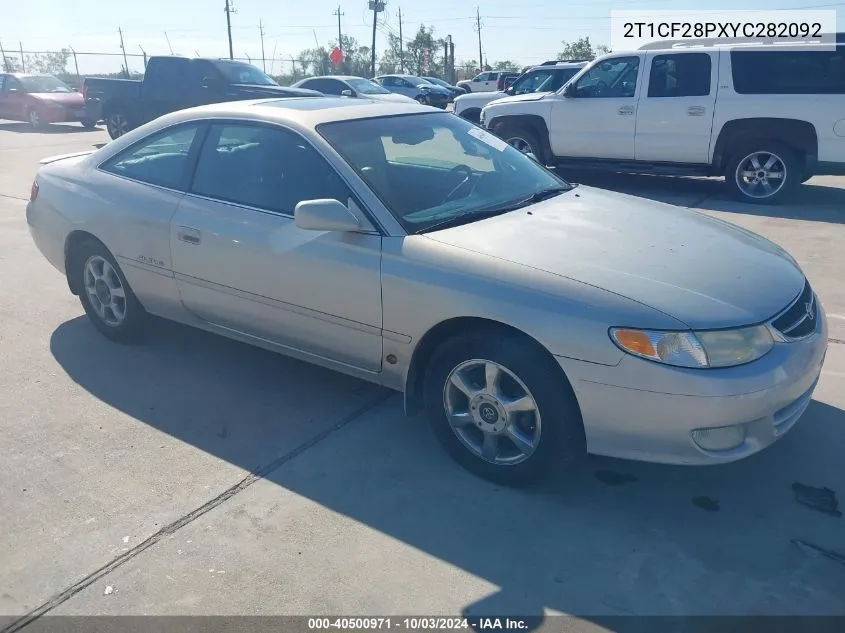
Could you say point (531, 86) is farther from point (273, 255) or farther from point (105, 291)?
point (273, 255)

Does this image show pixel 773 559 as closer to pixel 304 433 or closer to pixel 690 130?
pixel 304 433

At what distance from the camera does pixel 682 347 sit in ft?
9.22

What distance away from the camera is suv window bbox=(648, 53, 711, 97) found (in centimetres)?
903

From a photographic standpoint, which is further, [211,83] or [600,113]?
[211,83]

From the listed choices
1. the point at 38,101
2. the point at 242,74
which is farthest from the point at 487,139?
the point at 38,101

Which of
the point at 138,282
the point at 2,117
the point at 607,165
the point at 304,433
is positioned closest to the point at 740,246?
the point at 304,433

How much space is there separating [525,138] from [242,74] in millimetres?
6887

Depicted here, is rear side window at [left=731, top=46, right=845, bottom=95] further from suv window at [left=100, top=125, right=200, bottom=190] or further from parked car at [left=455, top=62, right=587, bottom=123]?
suv window at [left=100, top=125, right=200, bottom=190]

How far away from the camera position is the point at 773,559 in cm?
278

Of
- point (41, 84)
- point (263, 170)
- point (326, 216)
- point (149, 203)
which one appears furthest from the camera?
point (41, 84)

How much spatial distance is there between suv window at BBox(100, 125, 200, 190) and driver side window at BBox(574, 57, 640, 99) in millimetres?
6779

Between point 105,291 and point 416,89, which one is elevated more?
point 416,89

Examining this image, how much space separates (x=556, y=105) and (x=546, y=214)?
6972 mm

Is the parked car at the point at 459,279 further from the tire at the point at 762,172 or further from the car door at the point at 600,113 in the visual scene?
the car door at the point at 600,113
